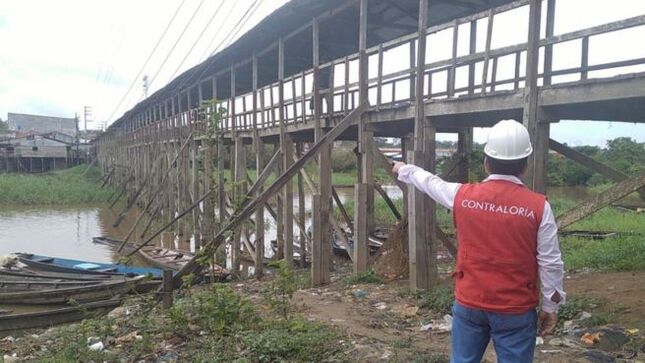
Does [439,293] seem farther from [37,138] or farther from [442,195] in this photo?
[37,138]

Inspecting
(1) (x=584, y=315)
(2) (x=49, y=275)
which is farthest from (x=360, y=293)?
(2) (x=49, y=275)

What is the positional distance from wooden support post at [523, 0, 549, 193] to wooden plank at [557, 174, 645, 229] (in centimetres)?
37

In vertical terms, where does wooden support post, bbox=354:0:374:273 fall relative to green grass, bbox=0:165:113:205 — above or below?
above

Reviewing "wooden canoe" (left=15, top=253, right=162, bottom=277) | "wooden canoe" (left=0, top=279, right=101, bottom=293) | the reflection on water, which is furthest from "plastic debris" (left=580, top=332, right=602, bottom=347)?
the reflection on water

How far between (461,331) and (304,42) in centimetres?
996

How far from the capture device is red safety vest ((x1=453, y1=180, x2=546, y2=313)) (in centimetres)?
224

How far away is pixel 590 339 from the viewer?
4.49m

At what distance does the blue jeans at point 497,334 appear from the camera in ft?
7.59

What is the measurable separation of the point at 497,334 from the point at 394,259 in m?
5.66

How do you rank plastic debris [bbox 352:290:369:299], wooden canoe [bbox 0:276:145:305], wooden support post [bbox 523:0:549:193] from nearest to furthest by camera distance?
1. wooden support post [bbox 523:0:549:193]
2. plastic debris [bbox 352:290:369:299]
3. wooden canoe [bbox 0:276:145:305]

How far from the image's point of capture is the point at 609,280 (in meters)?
6.80

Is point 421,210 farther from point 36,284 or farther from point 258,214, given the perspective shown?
point 36,284

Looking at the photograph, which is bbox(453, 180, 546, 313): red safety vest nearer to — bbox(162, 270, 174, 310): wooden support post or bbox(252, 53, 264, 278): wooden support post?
bbox(162, 270, 174, 310): wooden support post

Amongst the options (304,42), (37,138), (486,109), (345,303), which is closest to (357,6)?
(304,42)
